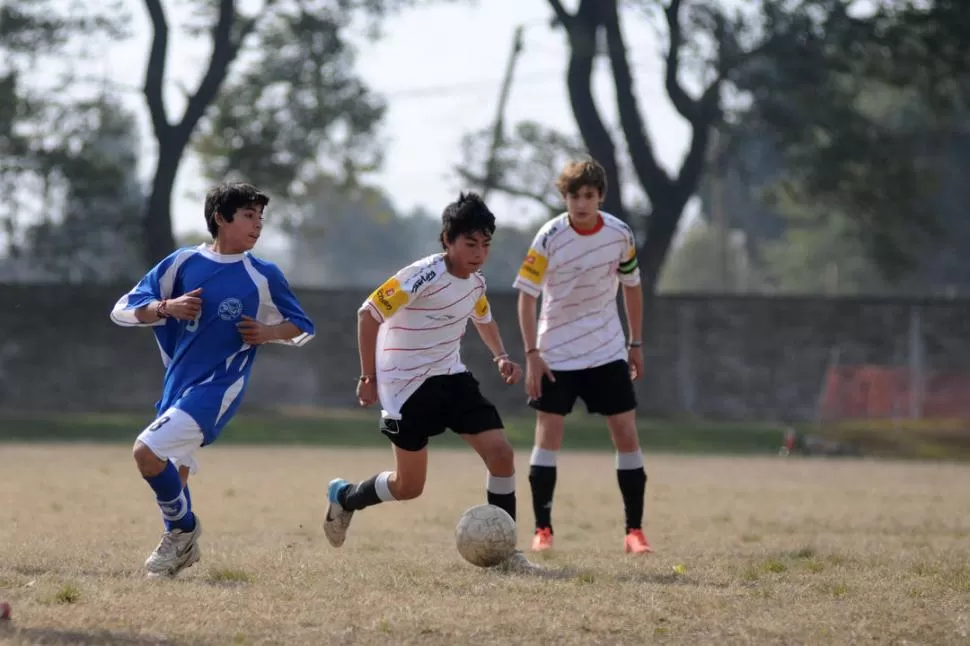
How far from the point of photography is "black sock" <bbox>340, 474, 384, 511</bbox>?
7.87 meters

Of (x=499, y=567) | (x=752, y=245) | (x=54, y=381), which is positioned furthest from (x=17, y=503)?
(x=752, y=245)

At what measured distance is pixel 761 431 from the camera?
2505cm

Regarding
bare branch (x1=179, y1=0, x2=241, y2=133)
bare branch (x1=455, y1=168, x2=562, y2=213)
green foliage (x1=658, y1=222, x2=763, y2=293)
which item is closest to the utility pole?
bare branch (x1=455, y1=168, x2=562, y2=213)

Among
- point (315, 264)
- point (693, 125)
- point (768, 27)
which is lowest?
point (315, 264)

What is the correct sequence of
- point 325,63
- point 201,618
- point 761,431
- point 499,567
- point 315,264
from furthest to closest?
point 315,264, point 325,63, point 761,431, point 499,567, point 201,618

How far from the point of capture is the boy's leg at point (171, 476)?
6.83 meters

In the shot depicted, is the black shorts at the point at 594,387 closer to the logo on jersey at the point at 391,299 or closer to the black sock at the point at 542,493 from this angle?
the black sock at the point at 542,493

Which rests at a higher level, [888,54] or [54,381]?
[888,54]

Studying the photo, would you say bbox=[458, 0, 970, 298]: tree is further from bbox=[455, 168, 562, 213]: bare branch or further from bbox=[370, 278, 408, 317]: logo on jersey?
bbox=[370, 278, 408, 317]: logo on jersey

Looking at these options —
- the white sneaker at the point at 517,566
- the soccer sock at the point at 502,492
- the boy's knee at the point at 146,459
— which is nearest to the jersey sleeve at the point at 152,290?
the boy's knee at the point at 146,459

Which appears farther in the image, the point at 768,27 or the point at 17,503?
the point at 768,27

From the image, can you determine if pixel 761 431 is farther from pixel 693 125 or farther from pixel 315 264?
pixel 315 264

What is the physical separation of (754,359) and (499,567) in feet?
72.4

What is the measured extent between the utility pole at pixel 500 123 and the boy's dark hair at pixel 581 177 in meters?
26.3
